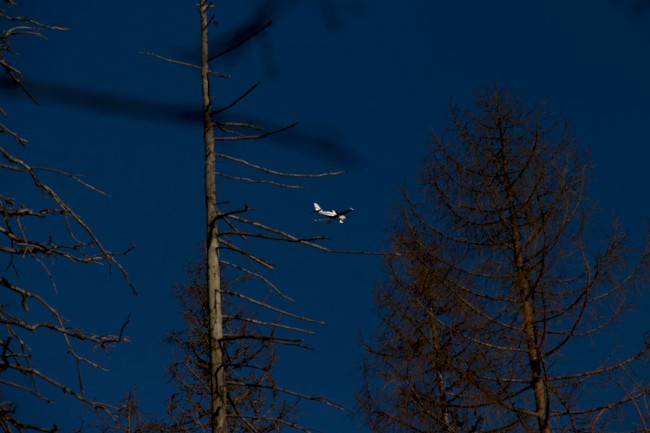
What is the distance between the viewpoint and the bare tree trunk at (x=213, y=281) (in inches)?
175

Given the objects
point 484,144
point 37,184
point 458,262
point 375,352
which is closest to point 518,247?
point 458,262

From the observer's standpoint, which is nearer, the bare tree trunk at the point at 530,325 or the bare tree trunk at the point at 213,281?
the bare tree trunk at the point at 213,281

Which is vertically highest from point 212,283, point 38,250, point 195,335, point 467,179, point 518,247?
point 195,335

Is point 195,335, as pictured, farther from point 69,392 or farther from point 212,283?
point 69,392

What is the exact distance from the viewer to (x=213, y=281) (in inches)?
184

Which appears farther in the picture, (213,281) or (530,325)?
(530,325)

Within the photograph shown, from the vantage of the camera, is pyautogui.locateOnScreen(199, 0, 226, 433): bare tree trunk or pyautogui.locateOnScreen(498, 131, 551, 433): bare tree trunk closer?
pyautogui.locateOnScreen(199, 0, 226, 433): bare tree trunk

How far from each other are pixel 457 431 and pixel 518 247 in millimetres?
1914

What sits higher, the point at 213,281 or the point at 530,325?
the point at 530,325

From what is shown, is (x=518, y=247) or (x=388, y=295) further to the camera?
(x=388, y=295)

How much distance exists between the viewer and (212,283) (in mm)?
4656

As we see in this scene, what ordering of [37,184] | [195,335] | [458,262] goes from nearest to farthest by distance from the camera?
[37,184], [458,262], [195,335]

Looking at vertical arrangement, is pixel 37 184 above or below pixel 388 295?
below

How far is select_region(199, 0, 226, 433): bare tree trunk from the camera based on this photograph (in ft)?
14.6
